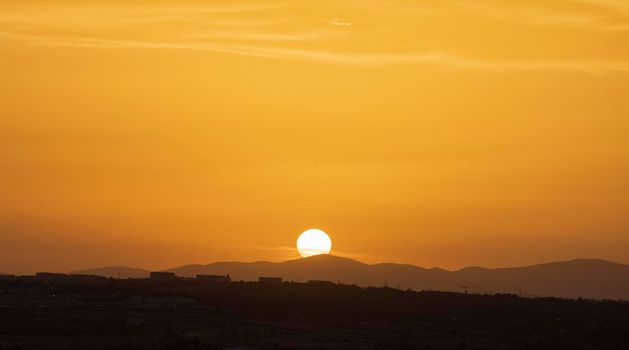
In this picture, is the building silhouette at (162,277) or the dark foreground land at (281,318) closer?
the dark foreground land at (281,318)

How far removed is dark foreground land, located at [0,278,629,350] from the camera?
2665 inches

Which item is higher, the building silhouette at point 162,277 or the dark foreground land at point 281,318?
the building silhouette at point 162,277

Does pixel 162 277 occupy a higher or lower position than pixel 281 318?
higher

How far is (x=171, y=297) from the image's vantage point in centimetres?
9275

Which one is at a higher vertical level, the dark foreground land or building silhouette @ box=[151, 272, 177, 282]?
building silhouette @ box=[151, 272, 177, 282]

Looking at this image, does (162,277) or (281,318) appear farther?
(162,277)

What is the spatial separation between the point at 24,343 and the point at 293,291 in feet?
141

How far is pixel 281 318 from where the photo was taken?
275 ft

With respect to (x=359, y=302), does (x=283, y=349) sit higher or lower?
lower

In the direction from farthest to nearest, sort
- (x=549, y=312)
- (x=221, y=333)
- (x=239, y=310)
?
1. (x=549, y=312)
2. (x=239, y=310)
3. (x=221, y=333)

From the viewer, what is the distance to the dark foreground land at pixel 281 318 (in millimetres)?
67688

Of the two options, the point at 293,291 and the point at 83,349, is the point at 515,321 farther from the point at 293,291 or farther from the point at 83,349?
the point at 83,349

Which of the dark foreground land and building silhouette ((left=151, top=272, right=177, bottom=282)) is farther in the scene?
building silhouette ((left=151, top=272, right=177, bottom=282))

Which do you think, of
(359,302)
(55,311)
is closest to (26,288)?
(55,311)
